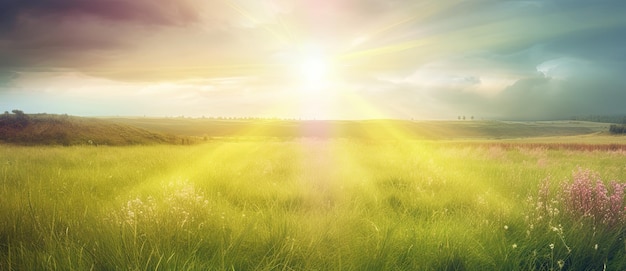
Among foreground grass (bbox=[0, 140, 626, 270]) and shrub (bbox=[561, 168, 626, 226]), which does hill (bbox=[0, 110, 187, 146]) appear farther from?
shrub (bbox=[561, 168, 626, 226])

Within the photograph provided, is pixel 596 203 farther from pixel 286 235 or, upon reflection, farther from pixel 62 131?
pixel 62 131

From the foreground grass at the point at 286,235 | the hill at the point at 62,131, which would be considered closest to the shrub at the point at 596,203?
the foreground grass at the point at 286,235

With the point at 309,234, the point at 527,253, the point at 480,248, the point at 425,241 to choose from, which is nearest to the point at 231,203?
the point at 309,234

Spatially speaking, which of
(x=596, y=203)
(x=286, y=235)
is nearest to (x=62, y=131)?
(x=286, y=235)

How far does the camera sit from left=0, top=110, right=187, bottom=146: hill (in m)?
18.3

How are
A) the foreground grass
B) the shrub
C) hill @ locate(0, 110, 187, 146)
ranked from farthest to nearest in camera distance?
1. hill @ locate(0, 110, 187, 146)
2. the shrub
3. the foreground grass

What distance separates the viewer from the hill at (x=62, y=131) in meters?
18.3

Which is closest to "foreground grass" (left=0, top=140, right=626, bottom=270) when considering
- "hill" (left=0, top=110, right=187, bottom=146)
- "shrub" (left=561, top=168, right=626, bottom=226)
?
"shrub" (left=561, top=168, right=626, bottom=226)

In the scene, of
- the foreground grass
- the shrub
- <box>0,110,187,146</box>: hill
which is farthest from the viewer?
<box>0,110,187,146</box>: hill

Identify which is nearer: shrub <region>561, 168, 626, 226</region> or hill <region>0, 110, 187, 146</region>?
shrub <region>561, 168, 626, 226</region>

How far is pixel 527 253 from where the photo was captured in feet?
11.1

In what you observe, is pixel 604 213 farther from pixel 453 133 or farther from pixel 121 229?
pixel 453 133

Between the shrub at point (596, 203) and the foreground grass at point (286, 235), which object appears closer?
the foreground grass at point (286, 235)

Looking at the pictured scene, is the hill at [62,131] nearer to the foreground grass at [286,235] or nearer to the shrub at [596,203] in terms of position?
the foreground grass at [286,235]
